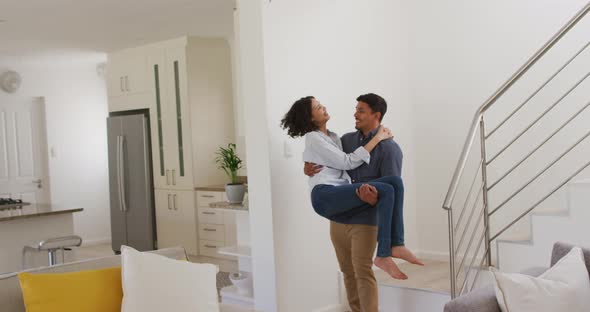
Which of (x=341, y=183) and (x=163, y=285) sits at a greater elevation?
(x=341, y=183)

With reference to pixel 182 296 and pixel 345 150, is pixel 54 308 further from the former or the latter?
pixel 345 150

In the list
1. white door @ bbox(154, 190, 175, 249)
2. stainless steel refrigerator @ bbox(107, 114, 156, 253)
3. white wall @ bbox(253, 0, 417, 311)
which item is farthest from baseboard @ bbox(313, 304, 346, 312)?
stainless steel refrigerator @ bbox(107, 114, 156, 253)

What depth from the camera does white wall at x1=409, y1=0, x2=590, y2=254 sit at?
4664 mm

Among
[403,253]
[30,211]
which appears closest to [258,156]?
[403,253]

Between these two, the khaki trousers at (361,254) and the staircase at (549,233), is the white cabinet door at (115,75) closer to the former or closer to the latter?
the khaki trousers at (361,254)

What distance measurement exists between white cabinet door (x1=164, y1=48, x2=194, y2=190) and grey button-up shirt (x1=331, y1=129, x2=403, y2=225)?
3939 millimetres

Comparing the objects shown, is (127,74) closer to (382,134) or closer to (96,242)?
(96,242)

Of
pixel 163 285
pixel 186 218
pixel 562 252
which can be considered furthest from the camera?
pixel 186 218

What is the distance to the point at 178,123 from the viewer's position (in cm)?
741

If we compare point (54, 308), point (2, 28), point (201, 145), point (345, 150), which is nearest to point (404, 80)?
point (345, 150)

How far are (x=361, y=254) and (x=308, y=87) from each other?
52.4 inches

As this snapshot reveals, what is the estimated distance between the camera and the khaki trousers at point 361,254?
3.56 meters

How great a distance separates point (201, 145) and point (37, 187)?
2790 millimetres

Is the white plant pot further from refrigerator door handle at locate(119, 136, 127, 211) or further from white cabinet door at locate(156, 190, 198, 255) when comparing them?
refrigerator door handle at locate(119, 136, 127, 211)
